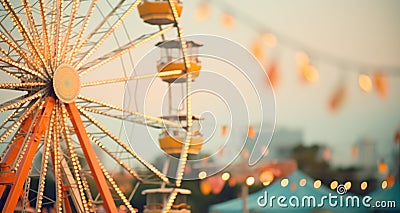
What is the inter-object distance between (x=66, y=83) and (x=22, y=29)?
2.12 feet

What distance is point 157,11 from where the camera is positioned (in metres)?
10.4

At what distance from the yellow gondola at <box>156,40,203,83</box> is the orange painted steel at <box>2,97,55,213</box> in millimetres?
1598

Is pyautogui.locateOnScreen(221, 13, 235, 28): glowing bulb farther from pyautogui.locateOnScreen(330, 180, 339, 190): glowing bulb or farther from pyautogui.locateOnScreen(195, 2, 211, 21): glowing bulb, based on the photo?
pyautogui.locateOnScreen(330, 180, 339, 190): glowing bulb

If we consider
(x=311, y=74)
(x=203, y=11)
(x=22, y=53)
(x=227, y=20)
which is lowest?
(x=311, y=74)

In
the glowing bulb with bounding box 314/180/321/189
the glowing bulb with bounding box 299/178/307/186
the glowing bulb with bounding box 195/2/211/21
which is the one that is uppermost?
the glowing bulb with bounding box 195/2/211/21

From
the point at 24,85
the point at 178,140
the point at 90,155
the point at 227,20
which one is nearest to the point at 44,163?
the point at 90,155

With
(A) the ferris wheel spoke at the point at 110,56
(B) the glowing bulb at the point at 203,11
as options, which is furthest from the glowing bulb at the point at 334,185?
(A) the ferris wheel spoke at the point at 110,56

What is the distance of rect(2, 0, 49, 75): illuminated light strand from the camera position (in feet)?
29.3

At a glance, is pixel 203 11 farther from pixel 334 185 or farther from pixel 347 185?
pixel 347 185

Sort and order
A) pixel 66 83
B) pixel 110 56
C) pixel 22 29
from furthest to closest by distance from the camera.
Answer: pixel 110 56
pixel 66 83
pixel 22 29

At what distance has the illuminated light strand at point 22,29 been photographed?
8.93 metres

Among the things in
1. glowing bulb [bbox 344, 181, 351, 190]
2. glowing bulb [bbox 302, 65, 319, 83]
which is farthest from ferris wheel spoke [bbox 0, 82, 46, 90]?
glowing bulb [bbox 344, 181, 351, 190]

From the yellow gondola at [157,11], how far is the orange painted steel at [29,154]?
160 centimetres

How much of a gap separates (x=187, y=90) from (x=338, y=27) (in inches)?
126
